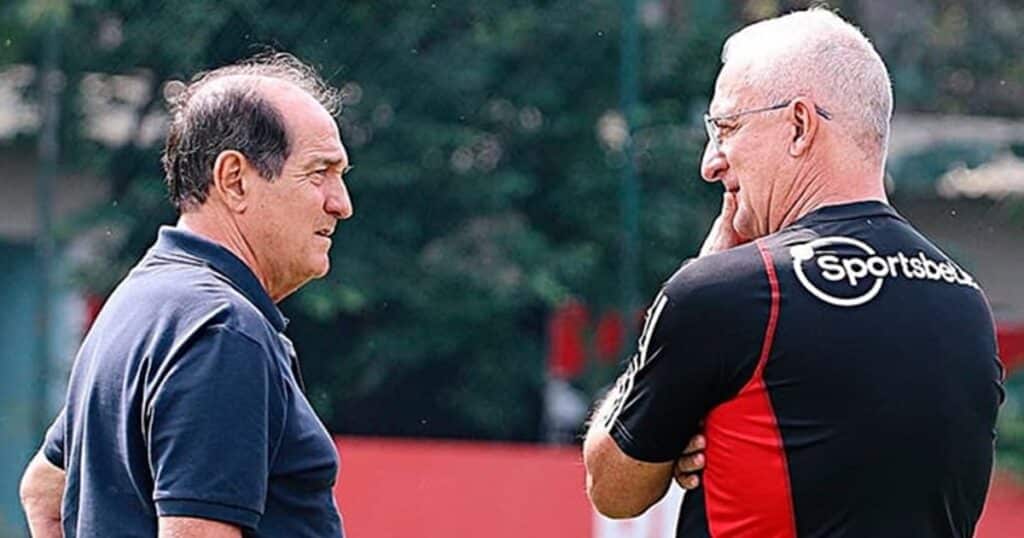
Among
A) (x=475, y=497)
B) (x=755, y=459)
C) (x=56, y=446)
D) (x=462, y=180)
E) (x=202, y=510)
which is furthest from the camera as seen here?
(x=462, y=180)

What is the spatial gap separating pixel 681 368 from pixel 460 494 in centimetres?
438

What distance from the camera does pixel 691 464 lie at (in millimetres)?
2496

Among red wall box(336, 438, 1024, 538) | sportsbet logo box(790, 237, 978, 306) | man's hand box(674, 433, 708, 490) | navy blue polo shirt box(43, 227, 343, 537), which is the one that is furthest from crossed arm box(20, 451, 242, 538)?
red wall box(336, 438, 1024, 538)

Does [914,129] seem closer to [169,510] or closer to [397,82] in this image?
[397,82]

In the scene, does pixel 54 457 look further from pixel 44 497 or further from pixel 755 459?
pixel 755 459

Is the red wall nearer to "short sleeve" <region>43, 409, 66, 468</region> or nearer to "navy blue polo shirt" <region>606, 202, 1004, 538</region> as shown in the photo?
"short sleeve" <region>43, 409, 66, 468</region>

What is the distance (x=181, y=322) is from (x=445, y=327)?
17.3 ft

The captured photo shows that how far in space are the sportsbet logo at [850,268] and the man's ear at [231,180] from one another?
722 millimetres

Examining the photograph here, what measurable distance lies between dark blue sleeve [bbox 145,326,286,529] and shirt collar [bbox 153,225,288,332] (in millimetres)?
192

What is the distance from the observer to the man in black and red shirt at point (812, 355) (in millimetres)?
2428

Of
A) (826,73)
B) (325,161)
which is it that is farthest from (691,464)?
(325,161)

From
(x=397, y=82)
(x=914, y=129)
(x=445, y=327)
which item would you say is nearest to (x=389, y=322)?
→ (x=445, y=327)

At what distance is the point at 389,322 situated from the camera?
301 inches

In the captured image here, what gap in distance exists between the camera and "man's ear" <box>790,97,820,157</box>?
2.54 m
